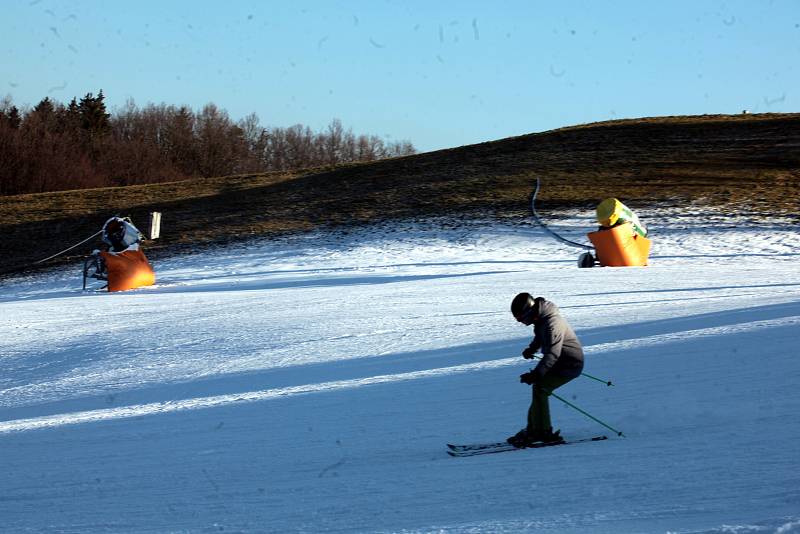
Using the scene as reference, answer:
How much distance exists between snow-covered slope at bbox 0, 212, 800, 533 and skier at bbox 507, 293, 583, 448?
0.24m

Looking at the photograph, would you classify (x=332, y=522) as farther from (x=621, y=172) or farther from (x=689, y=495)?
(x=621, y=172)

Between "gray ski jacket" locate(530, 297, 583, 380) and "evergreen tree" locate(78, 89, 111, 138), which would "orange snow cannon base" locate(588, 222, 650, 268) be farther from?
"evergreen tree" locate(78, 89, 111, 138)

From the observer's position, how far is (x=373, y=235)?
33.4 meters

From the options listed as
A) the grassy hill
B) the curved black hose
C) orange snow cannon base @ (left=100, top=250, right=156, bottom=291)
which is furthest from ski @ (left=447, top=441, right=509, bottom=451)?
the grassy hill

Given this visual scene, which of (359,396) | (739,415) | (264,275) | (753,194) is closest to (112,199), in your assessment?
(264,275)

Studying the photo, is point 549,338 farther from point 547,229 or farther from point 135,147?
point 135,147

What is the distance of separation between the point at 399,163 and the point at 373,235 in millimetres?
17460

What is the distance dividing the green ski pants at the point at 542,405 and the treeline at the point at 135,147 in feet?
245

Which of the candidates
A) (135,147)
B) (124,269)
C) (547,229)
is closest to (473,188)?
(547,229)

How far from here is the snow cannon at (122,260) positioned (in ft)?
77.7

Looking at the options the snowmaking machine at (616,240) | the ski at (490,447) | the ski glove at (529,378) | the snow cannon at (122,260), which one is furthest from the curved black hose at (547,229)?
the ski glove at (529,378)

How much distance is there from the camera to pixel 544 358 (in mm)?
7977

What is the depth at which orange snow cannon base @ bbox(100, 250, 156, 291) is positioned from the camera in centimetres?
2358

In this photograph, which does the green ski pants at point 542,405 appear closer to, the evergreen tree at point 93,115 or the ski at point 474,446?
the ski at point 474,446
